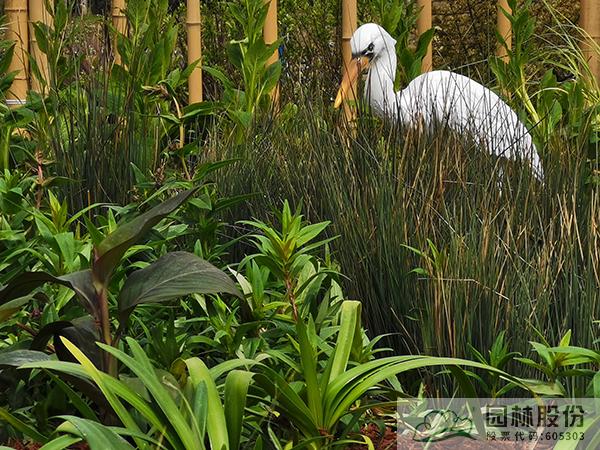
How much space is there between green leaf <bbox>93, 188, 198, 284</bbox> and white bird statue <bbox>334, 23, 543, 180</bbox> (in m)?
1.42

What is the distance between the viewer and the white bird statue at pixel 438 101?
130 inches

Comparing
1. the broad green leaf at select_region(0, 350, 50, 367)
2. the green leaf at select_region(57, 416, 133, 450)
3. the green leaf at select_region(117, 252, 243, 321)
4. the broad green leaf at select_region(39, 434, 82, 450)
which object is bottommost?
the broad green leaf at select_region(39, 434, 82, 450)

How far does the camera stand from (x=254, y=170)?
3172 mm

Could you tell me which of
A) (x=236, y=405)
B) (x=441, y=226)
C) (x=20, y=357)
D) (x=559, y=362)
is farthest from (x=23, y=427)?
(x=441, y=226)

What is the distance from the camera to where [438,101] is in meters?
3.95

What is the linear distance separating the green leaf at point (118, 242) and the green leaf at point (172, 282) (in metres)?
0.05

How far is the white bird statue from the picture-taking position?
10.8 feet

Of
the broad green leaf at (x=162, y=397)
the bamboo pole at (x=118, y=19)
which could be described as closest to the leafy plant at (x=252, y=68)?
the bamboo pole at (x=118, y=19)

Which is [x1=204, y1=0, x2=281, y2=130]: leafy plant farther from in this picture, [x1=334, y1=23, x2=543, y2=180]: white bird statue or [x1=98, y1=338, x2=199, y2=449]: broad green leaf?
[x1=98, y1=338, x2=199, y2=449]: broad green leaf

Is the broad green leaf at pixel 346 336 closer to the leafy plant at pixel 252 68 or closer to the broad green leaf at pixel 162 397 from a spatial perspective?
the broad green leaf at pixel 162 397

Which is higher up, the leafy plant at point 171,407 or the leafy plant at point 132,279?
the leafy plant at point 132,279

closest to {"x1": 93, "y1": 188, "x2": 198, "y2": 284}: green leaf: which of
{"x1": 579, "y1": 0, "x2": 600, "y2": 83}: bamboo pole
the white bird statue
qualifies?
the white bird statue

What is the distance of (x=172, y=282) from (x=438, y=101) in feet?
A: 7.48

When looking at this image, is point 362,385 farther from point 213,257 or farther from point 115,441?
point 213,257
